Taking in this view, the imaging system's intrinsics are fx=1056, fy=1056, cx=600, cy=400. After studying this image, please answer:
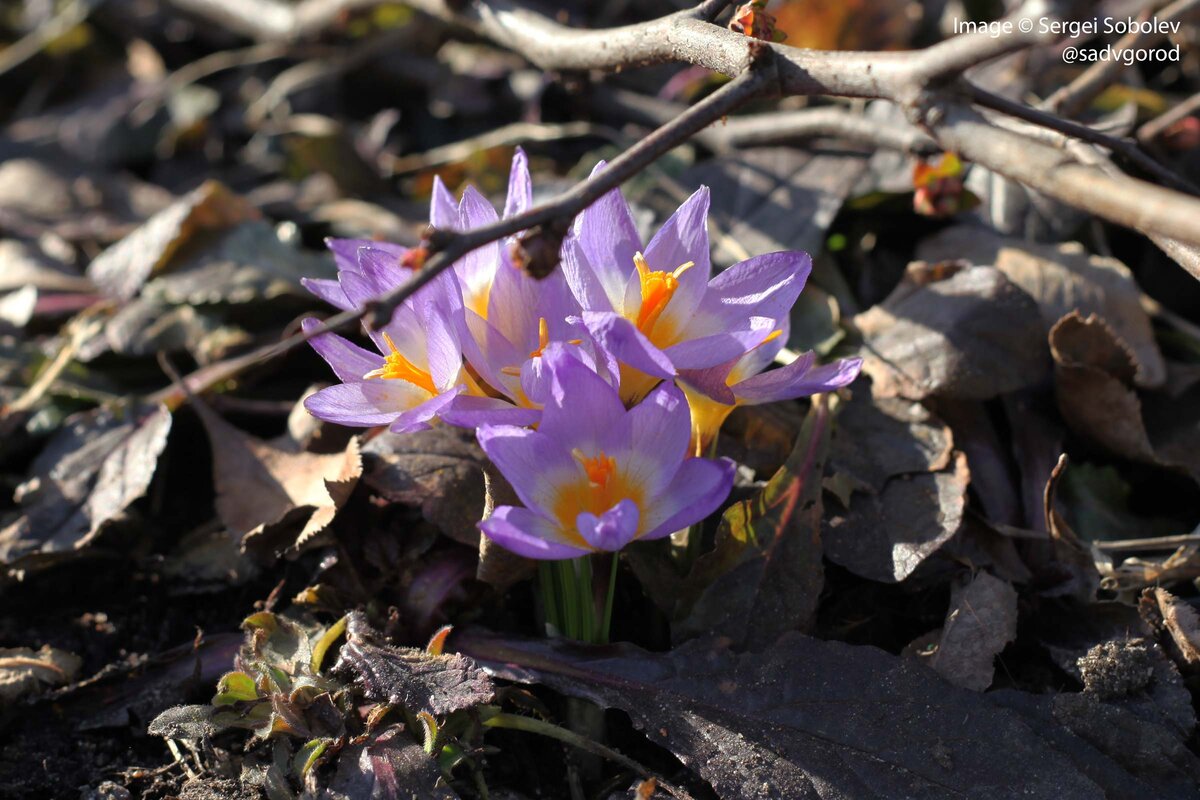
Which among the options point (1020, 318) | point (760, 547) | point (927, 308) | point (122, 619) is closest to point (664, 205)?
point (927, 308)

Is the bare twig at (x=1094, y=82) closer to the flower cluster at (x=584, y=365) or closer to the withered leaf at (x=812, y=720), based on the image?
the flower cluster at (x=584, y=365)

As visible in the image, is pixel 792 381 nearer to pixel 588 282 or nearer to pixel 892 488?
pixel 588 282

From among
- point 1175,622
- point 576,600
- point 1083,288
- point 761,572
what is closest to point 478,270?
point 576,600

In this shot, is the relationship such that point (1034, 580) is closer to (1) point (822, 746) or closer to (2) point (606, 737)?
(1) point (822, 746)

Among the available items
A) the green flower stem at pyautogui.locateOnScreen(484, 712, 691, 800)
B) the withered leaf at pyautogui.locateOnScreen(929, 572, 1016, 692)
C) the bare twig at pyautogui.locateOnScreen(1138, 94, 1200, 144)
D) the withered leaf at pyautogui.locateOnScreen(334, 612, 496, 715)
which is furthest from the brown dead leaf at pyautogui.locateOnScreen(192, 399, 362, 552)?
the bare twig at pyautogui.locateOnScreen(1138, 94, 1200, 144)

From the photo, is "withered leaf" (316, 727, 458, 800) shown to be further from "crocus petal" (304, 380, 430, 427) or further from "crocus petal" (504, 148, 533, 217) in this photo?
"crocus petal" (504, 148, 533, 217)

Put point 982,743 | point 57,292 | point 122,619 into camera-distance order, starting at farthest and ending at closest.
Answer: point 57,292 < point 122,619 < point 982,743
